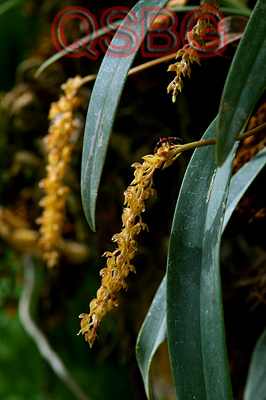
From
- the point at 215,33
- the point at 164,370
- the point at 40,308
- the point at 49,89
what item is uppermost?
the point at 49,89

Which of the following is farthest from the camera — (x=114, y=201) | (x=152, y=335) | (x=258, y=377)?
(x=114, y=201)

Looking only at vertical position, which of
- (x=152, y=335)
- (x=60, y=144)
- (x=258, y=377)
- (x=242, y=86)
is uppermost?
(x=60, y=144)

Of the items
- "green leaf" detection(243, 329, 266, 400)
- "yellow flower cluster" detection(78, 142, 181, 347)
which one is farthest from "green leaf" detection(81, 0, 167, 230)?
"green leaf" detection(243, 329, 266, 400)

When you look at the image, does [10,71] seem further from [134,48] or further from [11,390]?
[11,390]

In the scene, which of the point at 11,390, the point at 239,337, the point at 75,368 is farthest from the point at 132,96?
the point at 11,390

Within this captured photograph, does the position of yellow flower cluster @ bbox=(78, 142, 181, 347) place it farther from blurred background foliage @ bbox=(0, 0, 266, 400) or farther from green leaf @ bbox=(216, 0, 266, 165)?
blurred background foliage @ bbox=(0, 0, 266, 400)

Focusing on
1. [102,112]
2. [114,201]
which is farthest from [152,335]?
[114,201]

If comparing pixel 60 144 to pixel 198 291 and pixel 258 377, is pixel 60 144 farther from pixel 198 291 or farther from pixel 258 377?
pixel 258 377
